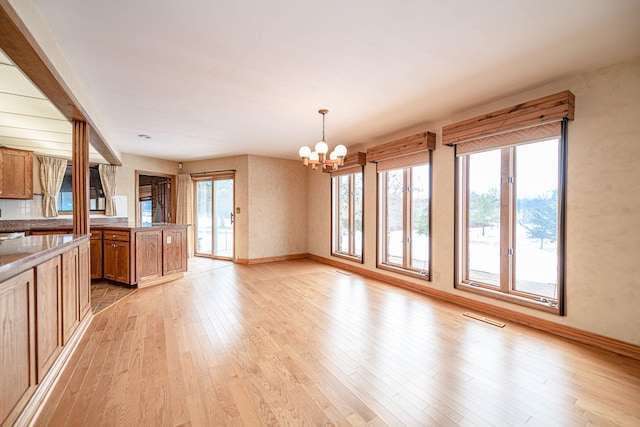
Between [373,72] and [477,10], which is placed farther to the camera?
[373,72]

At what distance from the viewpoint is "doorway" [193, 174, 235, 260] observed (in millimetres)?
6859

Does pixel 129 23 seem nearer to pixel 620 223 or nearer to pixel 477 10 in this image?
pixel 477 10

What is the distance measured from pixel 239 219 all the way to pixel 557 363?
6.06 m

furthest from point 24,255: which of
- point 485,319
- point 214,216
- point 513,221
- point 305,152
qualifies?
point 214,216

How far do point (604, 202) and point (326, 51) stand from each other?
3.01 meters

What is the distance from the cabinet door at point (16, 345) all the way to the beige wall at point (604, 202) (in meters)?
4.42

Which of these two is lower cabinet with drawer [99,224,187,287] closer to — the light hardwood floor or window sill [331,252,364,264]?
the light hardwood floor

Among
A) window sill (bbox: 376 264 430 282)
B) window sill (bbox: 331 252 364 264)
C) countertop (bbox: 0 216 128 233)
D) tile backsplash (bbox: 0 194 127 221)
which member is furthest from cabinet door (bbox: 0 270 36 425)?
tile backsplash (bbox: 0 194 127 221)

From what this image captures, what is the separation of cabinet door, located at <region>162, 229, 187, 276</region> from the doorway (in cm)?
180

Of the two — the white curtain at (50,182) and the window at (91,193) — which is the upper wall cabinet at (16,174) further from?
the window at (91,193)

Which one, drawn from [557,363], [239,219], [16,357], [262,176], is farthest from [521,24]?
[239,219]

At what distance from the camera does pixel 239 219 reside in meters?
6.61

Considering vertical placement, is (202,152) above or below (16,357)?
above

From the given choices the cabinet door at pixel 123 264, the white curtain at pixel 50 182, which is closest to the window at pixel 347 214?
the cabinet door at pixel 123 264
